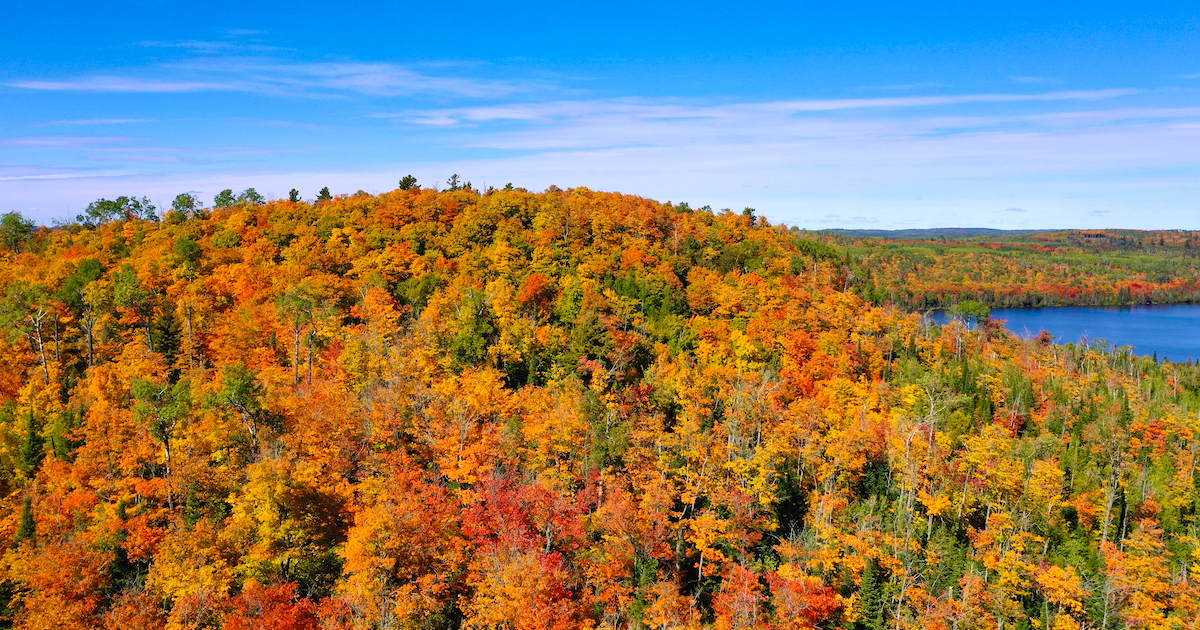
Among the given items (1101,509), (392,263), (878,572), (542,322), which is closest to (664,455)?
(878,572)

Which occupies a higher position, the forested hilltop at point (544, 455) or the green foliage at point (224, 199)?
the green foliage at point (224, 199)

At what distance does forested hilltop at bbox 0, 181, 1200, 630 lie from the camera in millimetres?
36594

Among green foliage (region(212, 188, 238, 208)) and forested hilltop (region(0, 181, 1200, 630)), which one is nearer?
forested hilltop (region(0, 181, 1200, 630))

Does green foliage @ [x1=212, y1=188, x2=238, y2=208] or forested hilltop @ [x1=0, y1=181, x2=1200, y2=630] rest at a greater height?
green foliage @ [x1=212, y1=188, x2=238, y2=208]

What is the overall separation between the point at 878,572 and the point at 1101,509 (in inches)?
835

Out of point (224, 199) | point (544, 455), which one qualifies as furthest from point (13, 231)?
point (544, 455)

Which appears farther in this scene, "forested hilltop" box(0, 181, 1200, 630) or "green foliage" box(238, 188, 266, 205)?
"green foliage" box(238, 188, 266, 205)

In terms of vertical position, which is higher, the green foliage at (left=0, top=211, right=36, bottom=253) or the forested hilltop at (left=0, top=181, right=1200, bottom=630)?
the green foliage at (left=0, top=211, right=36, bottom=253)

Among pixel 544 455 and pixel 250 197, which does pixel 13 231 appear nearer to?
pixel 250 197

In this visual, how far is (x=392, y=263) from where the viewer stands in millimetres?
80500

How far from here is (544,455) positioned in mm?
47531

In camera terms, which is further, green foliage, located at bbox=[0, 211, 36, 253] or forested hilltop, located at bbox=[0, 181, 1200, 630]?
green foliage, located at bbox=[0, 211, 36, 253]

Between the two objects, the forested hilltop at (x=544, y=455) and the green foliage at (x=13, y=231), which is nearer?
the forested hilltop at (x=544, y=455)

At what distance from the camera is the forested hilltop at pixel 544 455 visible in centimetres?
3659
